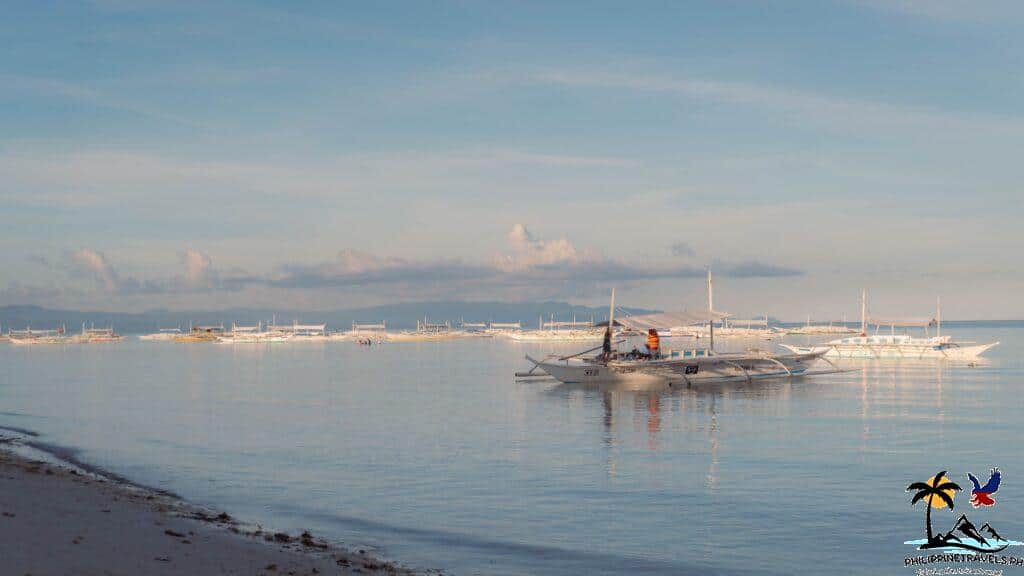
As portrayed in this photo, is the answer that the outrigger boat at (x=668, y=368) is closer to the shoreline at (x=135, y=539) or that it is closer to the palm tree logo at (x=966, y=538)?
the palm tree logo at (x=966, y=538)

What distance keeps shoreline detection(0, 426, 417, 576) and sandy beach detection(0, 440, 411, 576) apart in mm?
16

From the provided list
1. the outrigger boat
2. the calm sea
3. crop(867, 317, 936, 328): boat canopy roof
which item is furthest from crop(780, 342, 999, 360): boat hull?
the calm sea

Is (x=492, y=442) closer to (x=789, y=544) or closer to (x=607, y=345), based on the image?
(x=789, y=544)

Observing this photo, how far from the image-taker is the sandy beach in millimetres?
13516

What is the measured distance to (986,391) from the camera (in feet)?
197

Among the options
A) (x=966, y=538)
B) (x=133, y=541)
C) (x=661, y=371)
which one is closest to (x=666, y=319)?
(x=661, y=371)

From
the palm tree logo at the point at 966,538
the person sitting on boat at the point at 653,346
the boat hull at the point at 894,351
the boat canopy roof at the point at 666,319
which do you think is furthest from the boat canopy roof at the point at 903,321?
the palm tree logo at the point at 966,538

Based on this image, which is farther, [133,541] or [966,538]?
[966,538]

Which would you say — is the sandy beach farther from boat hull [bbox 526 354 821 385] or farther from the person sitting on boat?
the person sitting on boat

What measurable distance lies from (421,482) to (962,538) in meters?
13.8

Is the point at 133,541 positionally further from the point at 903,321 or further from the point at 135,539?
the point at 903,321

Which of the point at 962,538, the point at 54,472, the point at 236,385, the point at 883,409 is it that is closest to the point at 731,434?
the point at 883,409

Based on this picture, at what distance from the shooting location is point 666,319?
245ft

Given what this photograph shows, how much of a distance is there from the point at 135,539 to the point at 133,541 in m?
0.21
